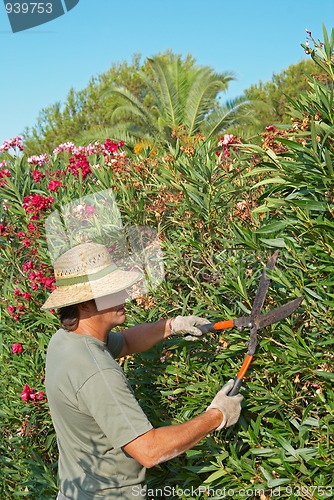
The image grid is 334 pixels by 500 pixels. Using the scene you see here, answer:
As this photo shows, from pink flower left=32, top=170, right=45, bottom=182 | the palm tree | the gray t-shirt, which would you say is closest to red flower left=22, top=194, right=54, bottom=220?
pink flower left=32, top=170, right=45, bottom=182

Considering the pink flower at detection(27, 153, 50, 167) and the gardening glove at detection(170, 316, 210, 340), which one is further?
the pink flower at detection(27, 153, 50, 167)

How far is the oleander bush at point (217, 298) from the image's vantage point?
2916mm

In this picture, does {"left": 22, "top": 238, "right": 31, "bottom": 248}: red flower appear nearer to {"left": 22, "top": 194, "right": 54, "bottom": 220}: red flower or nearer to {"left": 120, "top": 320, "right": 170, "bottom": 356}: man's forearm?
{"left": 22, "top": 194, "right": 54, "bottom": 220}: red flower

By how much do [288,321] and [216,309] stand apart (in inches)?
25.7

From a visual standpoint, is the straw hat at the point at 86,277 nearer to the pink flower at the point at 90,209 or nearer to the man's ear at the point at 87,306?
the man's ear at the point at 87,306

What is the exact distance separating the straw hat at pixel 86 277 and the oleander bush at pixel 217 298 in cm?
48

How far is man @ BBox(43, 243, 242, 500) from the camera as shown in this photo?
2.95 m

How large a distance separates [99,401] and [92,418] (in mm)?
198

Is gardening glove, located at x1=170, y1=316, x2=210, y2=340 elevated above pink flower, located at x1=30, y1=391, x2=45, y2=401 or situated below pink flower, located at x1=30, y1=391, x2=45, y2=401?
above

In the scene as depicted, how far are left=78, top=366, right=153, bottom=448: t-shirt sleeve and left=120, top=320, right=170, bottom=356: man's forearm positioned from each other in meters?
0.65

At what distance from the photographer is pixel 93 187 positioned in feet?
15.5

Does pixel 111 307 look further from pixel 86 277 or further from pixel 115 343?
pixel 115 343

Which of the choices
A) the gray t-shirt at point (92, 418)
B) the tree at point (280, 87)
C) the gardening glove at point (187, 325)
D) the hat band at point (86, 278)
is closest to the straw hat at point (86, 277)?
the hat band at point (86, 278)

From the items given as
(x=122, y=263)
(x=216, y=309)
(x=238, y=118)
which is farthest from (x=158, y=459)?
(x=238, y=118)
